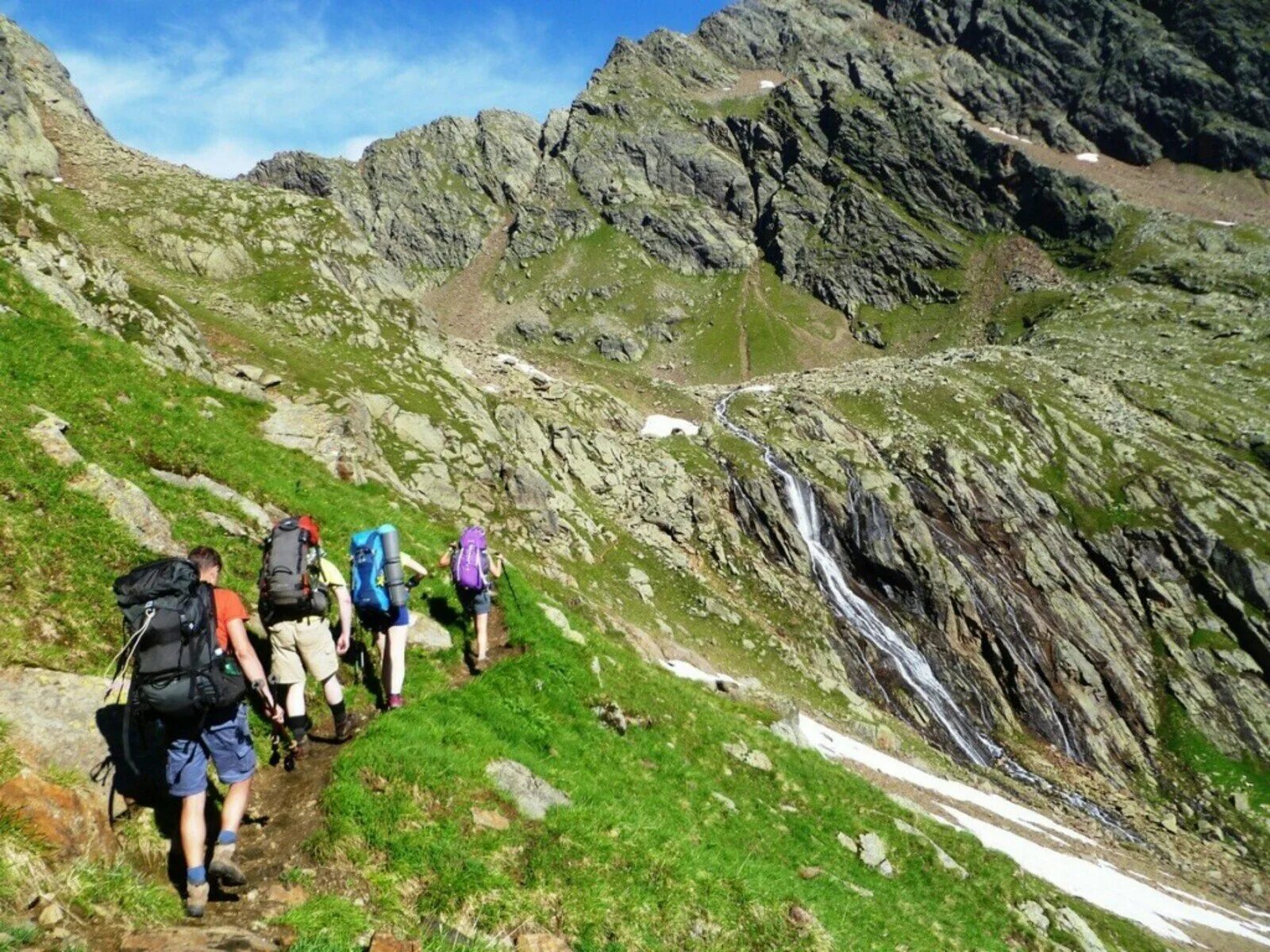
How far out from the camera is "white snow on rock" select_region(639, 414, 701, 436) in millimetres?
64750

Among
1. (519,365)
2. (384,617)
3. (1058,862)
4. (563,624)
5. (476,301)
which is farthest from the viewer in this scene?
(476,301)

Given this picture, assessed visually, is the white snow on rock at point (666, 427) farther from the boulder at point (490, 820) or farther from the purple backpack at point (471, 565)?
the boulder at point (490, 820)

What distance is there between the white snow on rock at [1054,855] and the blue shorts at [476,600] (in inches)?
483

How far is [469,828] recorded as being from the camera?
8.30 metres

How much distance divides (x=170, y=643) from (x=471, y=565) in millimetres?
7412

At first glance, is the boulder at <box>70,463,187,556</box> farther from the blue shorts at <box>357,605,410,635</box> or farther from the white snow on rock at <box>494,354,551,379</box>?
the white snow on rock at <box>494,354,551,379</box>

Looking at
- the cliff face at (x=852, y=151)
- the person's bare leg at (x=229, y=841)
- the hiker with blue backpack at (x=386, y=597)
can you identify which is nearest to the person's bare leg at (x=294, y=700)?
the hiker with blue backpack at (x=386, y=597)

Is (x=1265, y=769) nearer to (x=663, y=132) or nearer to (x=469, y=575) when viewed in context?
(x=469, y=575)

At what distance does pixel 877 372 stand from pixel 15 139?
83.3 meters

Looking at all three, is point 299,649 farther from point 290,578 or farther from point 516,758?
point 516,758

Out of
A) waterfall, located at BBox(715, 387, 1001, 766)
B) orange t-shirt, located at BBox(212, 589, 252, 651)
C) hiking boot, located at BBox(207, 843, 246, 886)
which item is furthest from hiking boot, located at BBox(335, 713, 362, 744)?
waterfall, located at BBox(715, 387, 1001, 766)

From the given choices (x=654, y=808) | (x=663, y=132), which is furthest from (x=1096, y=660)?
(x=663, y=132)

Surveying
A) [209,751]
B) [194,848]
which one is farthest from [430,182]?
[194,848]

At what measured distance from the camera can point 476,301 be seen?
527ft
